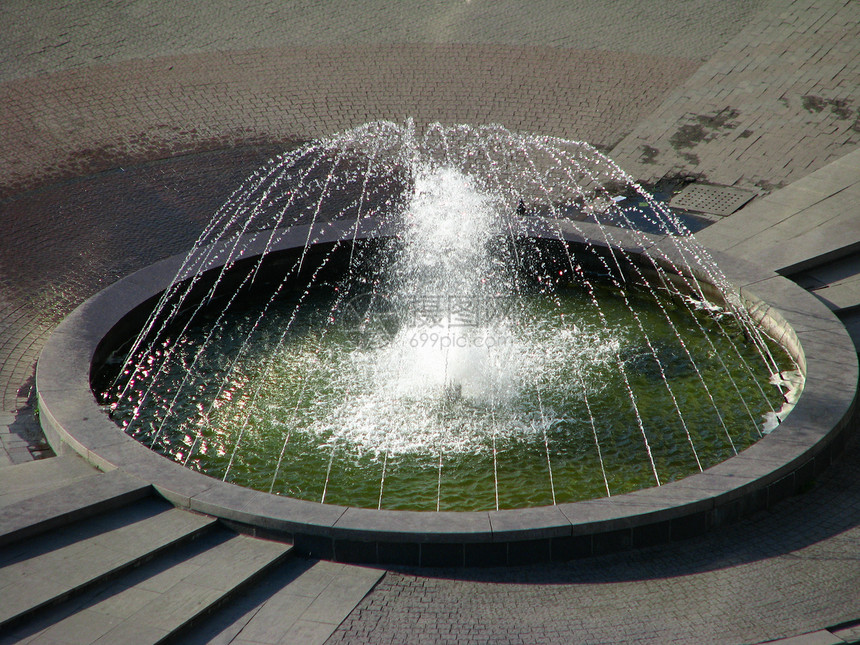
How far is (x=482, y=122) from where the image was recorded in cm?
1434

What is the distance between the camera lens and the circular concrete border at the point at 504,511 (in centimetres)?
595

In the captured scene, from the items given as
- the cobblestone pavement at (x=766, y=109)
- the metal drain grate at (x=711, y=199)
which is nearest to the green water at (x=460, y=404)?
the metal drain grate at (x=711, y=199)

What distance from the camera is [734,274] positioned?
9398mm

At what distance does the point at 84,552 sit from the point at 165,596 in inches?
30.9

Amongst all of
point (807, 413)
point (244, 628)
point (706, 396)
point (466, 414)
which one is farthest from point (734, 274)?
point (244, 628)

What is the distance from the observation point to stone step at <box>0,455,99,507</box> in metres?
6.57

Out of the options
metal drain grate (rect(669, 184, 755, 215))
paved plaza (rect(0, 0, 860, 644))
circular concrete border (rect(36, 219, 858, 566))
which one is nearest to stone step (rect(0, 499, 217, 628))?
circular concrete border (rect(36, 219, 858, 566))

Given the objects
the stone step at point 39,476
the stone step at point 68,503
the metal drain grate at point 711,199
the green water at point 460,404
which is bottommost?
the stone step at point 68,503

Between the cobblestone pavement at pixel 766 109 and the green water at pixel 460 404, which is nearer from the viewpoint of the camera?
the green water at pixel 460 404

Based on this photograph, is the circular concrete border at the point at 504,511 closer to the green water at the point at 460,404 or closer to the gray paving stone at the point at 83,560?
the gray paving stone at the point at 83,560

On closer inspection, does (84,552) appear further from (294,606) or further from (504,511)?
(504,511)

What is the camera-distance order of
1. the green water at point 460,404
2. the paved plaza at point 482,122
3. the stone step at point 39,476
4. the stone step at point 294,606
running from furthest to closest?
the green water at point 460,404 → the stone step at point 39,476 → the paved plaza at point 482,122 → the stone step at point 294,606

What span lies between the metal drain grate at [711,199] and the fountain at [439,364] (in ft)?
1.39

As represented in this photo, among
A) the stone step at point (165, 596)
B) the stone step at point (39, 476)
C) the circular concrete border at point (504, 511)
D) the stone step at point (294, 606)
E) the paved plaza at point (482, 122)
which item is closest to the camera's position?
the stone step at point (165, 596)
